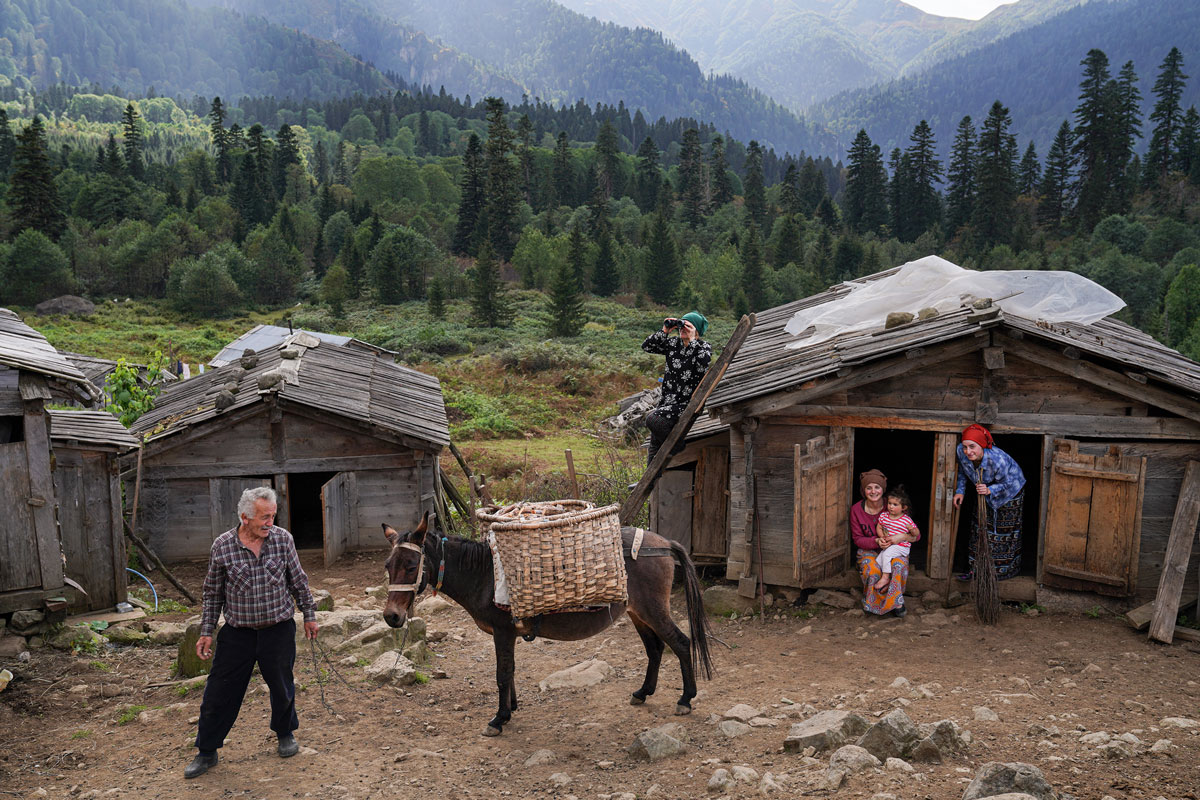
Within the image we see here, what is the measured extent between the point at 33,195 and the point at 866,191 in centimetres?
7367

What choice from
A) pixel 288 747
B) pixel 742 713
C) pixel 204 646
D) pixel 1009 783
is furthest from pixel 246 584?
pixel 1009 783

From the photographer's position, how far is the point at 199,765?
20.3 feet

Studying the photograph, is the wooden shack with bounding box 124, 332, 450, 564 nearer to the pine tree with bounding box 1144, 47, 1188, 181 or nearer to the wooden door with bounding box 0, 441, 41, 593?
the wooden door with bounding box 0, 441, 41, 593

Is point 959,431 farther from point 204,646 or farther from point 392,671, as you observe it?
point 204,646

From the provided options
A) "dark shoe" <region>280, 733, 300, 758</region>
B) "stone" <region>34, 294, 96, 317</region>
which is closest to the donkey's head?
"dark shoe" <region>280, 733, 300, 758</region>

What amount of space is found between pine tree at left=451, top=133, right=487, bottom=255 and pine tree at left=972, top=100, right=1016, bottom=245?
44051 mm

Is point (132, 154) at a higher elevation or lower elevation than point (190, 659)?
higher

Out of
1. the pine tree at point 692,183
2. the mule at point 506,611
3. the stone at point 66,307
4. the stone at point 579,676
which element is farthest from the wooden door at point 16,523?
the pine tree at point 692,183

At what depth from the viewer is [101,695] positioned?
Result: 8.16 meters

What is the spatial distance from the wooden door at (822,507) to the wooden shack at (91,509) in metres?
8.28

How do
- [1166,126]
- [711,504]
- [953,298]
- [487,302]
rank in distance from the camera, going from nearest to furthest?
[953,298] < [711,504] < [487,302] < [1166,126]

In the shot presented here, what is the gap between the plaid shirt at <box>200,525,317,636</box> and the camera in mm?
6027

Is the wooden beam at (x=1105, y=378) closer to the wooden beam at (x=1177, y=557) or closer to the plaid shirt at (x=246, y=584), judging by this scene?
the wooden beam at (x=1177, y=557)

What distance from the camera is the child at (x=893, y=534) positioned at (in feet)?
31.2
